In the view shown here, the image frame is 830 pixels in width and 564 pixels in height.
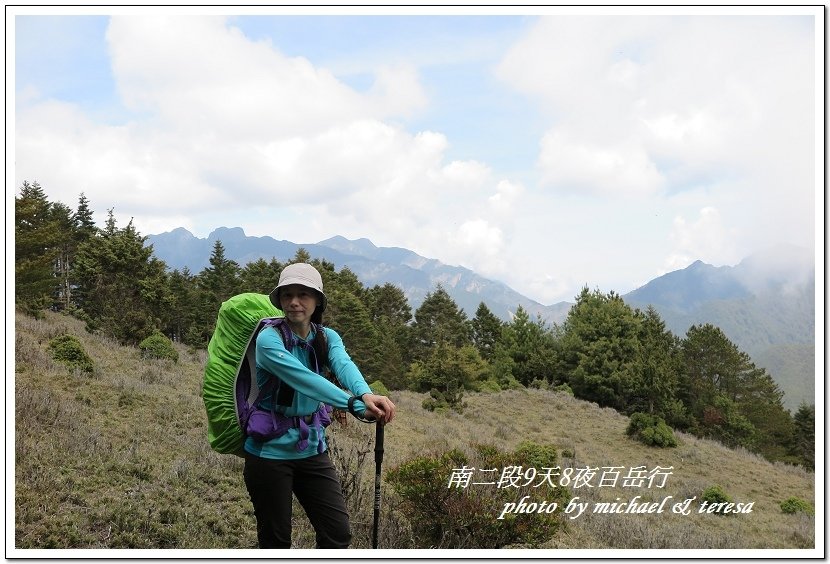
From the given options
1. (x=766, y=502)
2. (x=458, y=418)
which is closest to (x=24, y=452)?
(x=458, y=418)

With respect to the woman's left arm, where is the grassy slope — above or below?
below

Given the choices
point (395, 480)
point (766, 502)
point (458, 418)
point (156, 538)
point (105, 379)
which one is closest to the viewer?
point (156, 538)

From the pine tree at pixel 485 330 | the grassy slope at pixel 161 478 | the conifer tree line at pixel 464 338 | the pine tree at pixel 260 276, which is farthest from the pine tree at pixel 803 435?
the pine tree at pixel 260 276

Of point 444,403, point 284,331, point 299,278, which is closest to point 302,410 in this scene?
point 284,331

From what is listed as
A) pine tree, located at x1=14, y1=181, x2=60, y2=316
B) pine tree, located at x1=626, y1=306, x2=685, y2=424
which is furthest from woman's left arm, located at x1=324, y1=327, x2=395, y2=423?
pine tree, located at x1=626, y1=306, x2=685, y2=424

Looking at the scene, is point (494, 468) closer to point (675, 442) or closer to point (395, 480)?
point (395, 480)

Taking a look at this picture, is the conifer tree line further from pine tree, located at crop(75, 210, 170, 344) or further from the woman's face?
the woman's face

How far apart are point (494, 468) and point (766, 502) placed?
12.7m

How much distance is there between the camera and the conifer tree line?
20.3 m

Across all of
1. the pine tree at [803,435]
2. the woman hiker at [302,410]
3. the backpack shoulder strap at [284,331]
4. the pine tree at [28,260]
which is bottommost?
the pine tree at [803,435]

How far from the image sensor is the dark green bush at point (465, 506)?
16.6ft

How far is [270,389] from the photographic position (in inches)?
112

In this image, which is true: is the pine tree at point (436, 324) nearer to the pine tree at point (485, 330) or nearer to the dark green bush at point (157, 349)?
the pine tree at point (485, 330)

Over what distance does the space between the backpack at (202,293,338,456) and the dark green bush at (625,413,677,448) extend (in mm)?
18802
